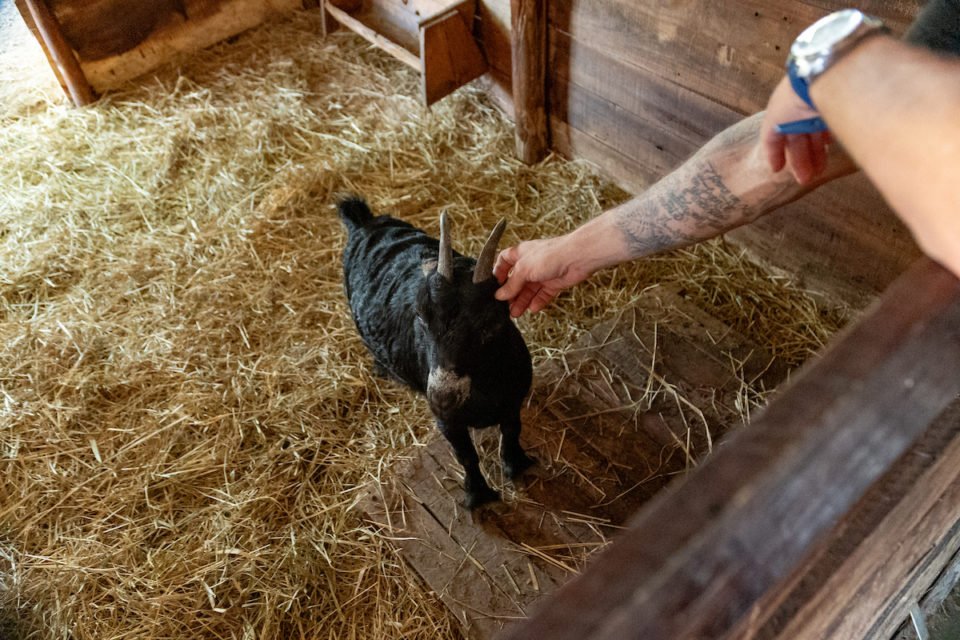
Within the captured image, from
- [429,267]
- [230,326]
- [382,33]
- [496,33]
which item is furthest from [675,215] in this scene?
[382,33]

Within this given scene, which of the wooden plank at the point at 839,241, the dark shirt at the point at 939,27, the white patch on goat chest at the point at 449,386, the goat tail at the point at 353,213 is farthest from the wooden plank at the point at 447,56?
the dark shirt at the point at 939,27

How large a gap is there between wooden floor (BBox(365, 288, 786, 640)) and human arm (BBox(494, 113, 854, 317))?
683mm

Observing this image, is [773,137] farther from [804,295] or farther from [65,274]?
[65,274]

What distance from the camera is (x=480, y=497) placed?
242cm

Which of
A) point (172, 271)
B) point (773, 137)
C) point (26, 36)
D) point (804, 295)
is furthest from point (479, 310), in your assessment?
point (26, 36)

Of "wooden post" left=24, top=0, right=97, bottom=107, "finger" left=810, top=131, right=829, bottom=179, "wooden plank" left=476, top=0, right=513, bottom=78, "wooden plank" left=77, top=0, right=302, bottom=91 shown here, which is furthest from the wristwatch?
"wooden plank" left=77, top=0, right=302, bottom=91

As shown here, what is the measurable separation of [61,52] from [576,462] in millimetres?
4221

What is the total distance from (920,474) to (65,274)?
3.93 meters

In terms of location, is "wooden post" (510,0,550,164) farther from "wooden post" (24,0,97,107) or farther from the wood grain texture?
"wooden post" (24,0,97,107)

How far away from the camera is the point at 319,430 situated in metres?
2.86

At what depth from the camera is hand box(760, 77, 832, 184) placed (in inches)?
48.2

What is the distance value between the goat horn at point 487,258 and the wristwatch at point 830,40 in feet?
2.84

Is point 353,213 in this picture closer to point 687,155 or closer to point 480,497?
point 480,497

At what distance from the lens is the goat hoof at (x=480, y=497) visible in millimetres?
2418
